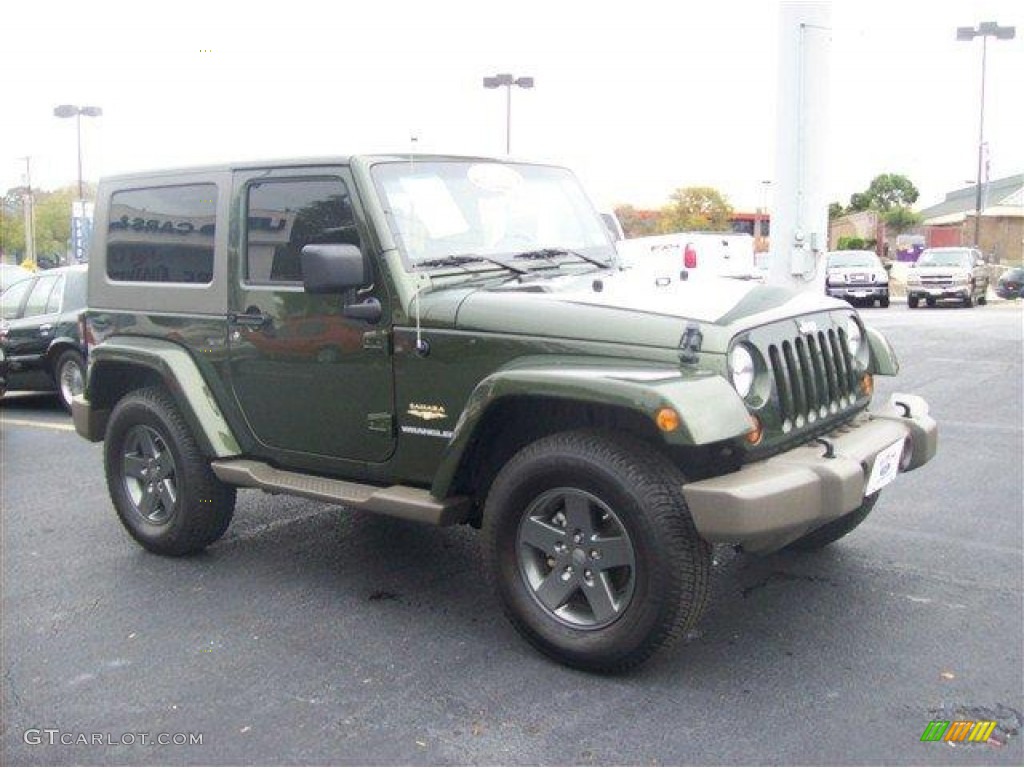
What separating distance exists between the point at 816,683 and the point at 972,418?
5747 millimetres

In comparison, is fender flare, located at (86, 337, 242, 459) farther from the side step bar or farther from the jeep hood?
the jeep hood

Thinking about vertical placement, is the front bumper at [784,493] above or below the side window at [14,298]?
below

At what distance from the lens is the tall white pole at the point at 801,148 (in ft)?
32.5

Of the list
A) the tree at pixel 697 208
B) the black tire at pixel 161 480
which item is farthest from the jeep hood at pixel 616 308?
the tree at pixel 697 208

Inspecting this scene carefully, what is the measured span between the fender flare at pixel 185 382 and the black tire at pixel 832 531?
9.25 feet

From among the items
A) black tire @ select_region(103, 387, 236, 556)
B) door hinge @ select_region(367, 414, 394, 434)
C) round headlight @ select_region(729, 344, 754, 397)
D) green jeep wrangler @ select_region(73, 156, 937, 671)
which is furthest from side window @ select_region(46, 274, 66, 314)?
round headlight @ select_region(729, 344, 754, 397)

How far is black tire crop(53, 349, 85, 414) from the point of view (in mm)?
11028

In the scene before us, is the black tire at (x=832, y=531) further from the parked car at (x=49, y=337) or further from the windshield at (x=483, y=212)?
the parked car at (x=49, y=337)

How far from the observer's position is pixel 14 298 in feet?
39.2

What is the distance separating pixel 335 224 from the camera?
15.2 feet

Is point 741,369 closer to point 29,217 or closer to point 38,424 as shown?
point 38,424

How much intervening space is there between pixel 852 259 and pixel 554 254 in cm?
2447

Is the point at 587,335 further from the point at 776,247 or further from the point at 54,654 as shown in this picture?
the point at 776,247

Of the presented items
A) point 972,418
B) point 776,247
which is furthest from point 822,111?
point 972,418
